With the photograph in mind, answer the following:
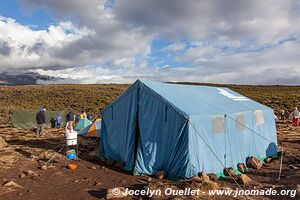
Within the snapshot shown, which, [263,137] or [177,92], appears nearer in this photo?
[177,92]

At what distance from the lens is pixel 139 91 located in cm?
1230

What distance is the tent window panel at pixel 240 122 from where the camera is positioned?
12.6 metres

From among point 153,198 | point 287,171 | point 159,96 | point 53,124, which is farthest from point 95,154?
point 53,124

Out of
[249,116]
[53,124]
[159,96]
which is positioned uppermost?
[159,96]

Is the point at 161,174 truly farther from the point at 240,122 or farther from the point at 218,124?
the point at 240,122

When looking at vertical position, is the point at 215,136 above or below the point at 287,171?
above

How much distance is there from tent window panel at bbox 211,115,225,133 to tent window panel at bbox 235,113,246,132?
922 mm

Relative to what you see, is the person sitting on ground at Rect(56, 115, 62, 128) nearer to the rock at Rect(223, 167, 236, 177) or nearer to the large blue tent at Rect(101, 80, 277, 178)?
the large blue tent at Rect(101, 80, 277, 178)

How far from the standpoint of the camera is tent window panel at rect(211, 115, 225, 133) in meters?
11.6

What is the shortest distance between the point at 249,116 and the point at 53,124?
20705 mm

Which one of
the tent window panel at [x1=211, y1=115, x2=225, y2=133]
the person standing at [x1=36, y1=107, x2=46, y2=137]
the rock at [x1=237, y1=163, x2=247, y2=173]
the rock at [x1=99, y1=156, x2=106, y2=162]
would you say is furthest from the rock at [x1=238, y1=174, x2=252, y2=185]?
the person standing at [x1=36, y1=107, x2=46, y2=137]

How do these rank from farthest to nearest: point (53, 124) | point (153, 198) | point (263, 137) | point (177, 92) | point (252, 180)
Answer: point (53, 124), point (263, 137), point (177, 92), point (252, 180), point (153, 198)

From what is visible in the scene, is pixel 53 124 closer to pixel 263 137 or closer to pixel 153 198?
pixel 263 137

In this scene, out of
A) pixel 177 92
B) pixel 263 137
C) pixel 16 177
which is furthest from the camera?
pixel 263 137
